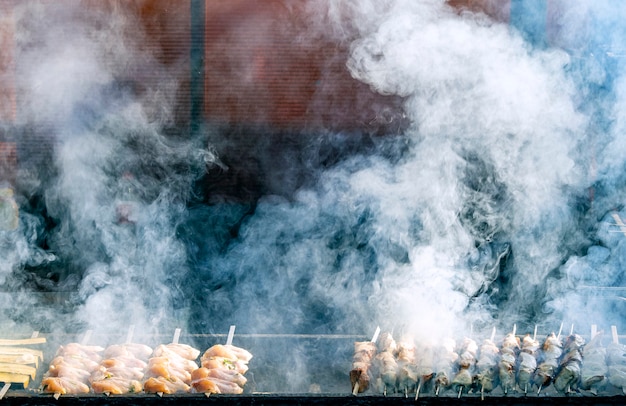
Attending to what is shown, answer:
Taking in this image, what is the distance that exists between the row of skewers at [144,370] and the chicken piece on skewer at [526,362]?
77.6 inches

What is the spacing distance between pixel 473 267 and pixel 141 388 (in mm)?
4216

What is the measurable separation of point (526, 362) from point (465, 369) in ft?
1.52

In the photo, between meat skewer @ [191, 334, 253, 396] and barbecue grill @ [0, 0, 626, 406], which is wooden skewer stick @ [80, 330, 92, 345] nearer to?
meat skewer @ [191, 334, 253, 396]

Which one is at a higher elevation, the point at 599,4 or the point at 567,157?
the point at 599,4

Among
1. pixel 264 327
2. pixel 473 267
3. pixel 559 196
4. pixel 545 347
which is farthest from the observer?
pixel 559 196

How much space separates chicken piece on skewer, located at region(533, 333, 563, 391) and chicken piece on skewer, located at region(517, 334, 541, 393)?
0.05 meters

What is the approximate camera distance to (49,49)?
8.56 metres

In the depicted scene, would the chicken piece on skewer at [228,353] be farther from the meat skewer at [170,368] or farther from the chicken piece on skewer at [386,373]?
the chicken piece on skewer at [386,373]

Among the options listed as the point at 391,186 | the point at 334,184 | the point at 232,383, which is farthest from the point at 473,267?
the point at 232,383

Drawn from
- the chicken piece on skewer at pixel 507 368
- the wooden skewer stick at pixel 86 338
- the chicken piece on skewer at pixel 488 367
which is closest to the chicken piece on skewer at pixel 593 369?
the chicken piece on skewer at pixel 507 368

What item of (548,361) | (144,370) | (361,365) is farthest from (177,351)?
(548,361)

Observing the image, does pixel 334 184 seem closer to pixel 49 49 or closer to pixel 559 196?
pixel 559 196

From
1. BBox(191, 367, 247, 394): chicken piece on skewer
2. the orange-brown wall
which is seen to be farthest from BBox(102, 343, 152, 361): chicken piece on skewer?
the orange-brown wall

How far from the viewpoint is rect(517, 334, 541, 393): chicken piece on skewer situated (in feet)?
17.0
